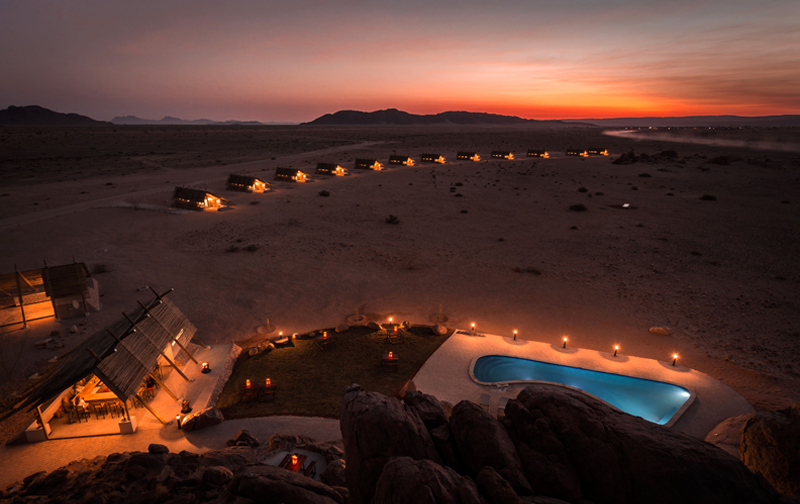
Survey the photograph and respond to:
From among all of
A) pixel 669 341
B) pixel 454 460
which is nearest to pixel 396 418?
pixel 454 460

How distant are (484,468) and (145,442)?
12.5 metres

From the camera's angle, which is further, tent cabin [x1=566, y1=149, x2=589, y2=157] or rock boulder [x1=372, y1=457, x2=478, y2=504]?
tent cabin [x1=566, y1=149, x2=589, y2=157]

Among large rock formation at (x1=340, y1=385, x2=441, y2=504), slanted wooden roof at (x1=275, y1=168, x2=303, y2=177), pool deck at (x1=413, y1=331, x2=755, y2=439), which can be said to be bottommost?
pool deck at (x1=413, y1=331, x2=755, y2=439)

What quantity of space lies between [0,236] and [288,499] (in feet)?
141

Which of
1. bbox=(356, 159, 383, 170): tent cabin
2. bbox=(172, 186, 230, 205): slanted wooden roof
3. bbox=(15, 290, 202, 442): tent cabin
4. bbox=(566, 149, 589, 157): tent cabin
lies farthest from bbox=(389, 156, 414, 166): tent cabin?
bbox=(15, 290, 202, 442): tent cabin

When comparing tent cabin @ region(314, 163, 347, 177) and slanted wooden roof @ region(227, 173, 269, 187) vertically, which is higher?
tent cabin @ region(314, 163, 347, 177)

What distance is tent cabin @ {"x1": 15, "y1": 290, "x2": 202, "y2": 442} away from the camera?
12.5 metres

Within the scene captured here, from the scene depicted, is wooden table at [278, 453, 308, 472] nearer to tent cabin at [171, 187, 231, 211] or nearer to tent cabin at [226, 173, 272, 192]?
tent cabin at [171, 187, 231, 211]

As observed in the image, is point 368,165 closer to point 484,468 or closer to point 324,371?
point 324,371

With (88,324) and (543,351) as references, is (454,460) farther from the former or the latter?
(88,324)

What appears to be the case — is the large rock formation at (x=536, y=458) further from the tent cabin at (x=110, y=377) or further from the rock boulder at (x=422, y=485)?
the tent cabin at (x=110, y=377)

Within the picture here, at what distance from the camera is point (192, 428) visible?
13.5m

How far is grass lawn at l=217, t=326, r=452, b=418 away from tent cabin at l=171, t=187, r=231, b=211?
99.3 ft

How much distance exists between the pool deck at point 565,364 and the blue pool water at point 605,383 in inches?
11.7
